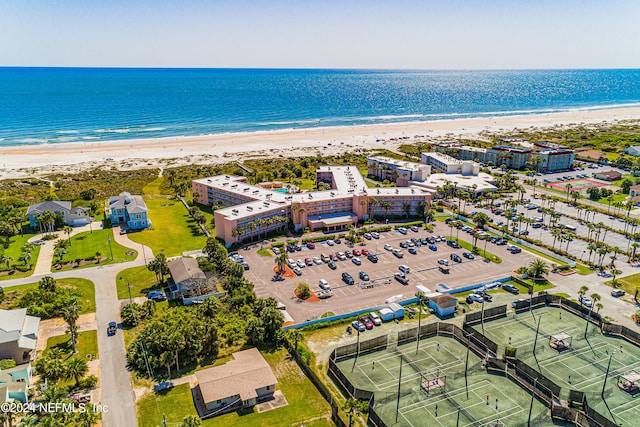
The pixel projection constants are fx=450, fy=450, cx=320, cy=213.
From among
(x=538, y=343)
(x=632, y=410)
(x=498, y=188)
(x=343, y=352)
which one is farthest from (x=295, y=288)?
(x=498, y=188)

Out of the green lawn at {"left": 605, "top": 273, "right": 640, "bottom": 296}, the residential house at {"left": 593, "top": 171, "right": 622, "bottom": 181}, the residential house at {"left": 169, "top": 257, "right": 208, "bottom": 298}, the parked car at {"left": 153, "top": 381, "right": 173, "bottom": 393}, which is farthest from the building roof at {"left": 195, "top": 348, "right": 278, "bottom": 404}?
the residential house at {"left": 593, "top": 171, "right": 622, "bottom": 181}

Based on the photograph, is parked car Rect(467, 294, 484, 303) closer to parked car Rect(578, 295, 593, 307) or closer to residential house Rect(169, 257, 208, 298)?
parked car Rect(578, 295, 593, 307)

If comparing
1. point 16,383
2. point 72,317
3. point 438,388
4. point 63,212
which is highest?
point 63,212

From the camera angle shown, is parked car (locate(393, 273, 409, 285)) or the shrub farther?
parked car (locate(393, 273, 409, 285))

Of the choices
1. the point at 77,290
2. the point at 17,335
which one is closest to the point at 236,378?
the point at 17,335

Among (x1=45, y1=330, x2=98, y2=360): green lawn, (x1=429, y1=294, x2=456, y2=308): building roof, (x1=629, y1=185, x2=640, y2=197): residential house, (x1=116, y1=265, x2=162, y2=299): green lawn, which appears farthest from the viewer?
(x1=629, y1=185, x2=640, y2=197): residential house

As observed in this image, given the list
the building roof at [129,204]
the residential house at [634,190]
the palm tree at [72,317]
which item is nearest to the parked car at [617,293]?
the residential house at [634,190]

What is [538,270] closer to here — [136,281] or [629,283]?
[629,283]

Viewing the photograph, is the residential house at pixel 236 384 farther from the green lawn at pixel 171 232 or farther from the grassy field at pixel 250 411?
the green lawn at pixel 171 232
